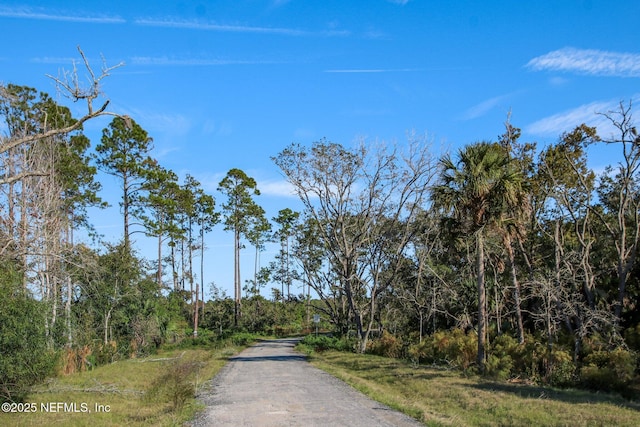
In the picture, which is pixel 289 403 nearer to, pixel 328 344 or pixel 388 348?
pixel 388 348

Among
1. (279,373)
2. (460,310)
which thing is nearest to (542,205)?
(460,310)

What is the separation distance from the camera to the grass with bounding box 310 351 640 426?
33.7ft

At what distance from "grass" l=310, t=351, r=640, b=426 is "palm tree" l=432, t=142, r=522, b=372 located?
3.32 m

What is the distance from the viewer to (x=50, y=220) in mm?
19078

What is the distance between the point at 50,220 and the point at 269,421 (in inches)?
507

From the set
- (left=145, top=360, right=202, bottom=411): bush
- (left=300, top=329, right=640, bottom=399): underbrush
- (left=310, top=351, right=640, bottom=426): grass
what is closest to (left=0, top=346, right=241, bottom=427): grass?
(left=145, top=360, right=202, bottom=411): bush

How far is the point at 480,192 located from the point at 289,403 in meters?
10.0

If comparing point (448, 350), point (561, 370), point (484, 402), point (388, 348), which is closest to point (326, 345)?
point (388, 348)

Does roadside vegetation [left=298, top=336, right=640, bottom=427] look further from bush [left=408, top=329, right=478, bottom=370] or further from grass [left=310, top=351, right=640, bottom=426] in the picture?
bush [left=408, top=329, right=478, bottom=370]

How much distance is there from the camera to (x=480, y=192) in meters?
18.4

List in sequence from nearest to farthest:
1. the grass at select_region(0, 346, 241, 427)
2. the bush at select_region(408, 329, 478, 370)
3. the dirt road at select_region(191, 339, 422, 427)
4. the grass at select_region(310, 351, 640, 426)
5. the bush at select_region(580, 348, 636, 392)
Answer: the dirt road at select_region(191, 339, 422, 427), the grass at select_region(310, 351, 640, 426), the grass at select_region(0, 346, 241, 427), the bush at select_region(580, 348, 636, 392), the bush at select_region(408, 329, 478, 370)

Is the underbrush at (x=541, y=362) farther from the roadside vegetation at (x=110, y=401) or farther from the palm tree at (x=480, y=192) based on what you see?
the roadside vegetation at (x=110, y=401)

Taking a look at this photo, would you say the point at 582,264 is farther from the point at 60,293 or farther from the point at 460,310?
the point at 60,293

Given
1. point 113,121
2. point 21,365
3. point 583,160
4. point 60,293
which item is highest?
point 113,121
